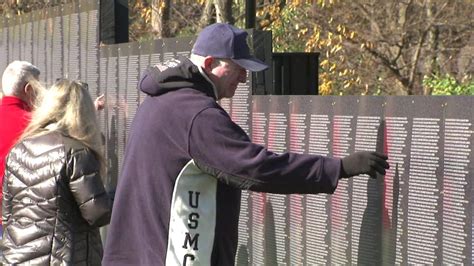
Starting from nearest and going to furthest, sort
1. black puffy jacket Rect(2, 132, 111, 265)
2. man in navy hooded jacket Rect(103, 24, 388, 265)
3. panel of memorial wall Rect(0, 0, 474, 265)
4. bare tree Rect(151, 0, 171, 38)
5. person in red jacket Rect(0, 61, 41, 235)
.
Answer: man in navy hooded jacket Rect(103, 24, 388, 265) → panel of memorial wall Rect(0, 0, 474, 265) → black puffy jacket Rect(2, 132, 111, 265) → person in red jacket Rect(0, 61, 41, 235) → bare tree Rect(151, 0, 171, 38)

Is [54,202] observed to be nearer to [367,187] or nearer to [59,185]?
[59,185]

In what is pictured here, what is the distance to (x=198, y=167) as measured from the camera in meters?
5.10

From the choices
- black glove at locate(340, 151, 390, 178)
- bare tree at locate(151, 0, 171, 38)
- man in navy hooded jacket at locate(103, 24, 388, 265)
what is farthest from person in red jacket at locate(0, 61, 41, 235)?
bare tree at locate(151, 0, 171, 38)

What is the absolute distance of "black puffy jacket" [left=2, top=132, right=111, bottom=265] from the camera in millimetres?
6766

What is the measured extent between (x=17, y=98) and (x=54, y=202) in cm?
171

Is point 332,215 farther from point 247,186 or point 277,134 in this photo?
point 247,186

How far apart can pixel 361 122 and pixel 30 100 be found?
2951 millimetres

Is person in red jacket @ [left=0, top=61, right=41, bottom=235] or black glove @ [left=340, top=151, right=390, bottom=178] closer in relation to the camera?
black glove @ [left=340, top=151, right=390, bottom=178]

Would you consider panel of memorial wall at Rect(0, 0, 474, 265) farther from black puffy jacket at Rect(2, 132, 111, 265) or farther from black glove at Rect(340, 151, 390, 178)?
black puffy jacket at Rect(2, 132, 111, 265)

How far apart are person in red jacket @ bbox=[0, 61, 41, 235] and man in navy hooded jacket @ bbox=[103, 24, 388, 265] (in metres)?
3.01

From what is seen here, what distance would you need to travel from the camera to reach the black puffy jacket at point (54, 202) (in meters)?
6.77

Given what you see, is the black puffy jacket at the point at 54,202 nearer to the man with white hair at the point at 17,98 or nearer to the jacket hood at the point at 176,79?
the man with white hair at the point at 17,98

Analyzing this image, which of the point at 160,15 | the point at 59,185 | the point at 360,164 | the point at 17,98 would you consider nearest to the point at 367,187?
the point at 360,164

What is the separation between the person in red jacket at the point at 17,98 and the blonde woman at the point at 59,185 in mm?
1224
